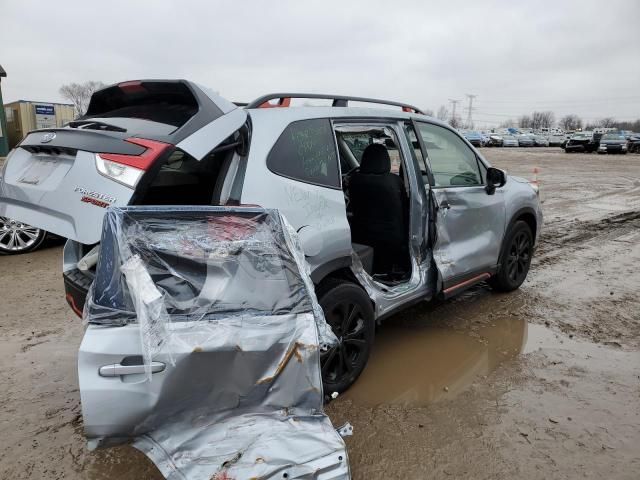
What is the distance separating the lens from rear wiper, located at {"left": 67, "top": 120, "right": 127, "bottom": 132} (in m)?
2.68

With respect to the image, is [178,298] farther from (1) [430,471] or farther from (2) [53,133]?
(1) [430,471]

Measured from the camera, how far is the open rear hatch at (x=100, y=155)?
2379mm

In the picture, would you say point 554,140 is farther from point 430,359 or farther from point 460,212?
point 430,359

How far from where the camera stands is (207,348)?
2027 mm

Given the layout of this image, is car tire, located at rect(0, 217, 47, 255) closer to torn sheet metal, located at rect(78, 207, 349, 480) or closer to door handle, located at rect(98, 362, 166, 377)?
torn sheet metal, located at rect(78, 207, 349, 480)

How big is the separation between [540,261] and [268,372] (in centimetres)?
542

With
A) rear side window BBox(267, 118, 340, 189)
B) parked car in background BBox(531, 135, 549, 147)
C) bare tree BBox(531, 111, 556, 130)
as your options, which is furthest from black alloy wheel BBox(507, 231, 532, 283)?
bare tree BBox(531, 111, 556, 130)

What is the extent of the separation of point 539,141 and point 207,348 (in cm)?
5665

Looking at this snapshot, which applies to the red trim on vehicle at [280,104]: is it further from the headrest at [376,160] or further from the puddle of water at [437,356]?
the puddle of water at [437,356]

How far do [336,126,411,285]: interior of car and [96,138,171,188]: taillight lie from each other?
72.2 inches

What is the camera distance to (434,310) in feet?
16.0

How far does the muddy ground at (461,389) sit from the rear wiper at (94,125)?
69.4 inches

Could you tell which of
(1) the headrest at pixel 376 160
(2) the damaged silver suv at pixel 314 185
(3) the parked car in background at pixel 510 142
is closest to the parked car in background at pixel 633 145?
(3) the parked car in background at pixel 510 142

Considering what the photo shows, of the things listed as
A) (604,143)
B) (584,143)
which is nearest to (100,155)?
(604,143)
